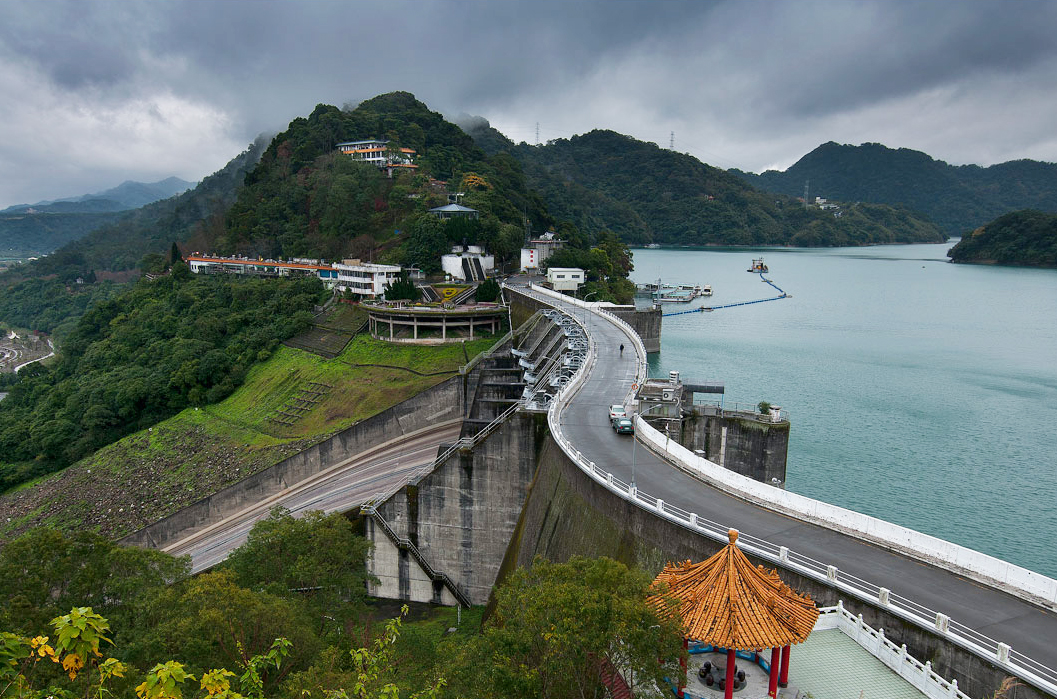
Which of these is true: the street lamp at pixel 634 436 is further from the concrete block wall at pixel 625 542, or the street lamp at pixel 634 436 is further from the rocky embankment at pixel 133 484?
the rocky embankment at pixel 133 484

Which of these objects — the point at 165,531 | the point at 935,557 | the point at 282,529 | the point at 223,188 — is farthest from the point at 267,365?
the point at 223,188

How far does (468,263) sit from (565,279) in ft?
34.0

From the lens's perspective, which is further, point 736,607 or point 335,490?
point 335,490

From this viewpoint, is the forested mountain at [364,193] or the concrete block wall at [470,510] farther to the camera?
the forested mountain at [364,193]

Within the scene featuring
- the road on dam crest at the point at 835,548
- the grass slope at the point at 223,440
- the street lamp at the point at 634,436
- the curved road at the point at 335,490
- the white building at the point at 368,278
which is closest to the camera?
the road on dam crest at the point at 835,548

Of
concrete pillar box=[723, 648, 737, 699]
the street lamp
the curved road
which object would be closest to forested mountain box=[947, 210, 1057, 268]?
the curved road

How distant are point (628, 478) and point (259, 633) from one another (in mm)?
11205

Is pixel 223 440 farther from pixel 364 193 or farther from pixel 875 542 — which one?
pixel 875 542

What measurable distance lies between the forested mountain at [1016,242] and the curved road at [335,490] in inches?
5773

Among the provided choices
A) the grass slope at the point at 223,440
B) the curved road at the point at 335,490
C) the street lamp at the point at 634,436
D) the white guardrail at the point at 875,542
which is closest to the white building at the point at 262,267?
the grass slope at the point at 223,440

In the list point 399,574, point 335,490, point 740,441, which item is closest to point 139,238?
point 335,490

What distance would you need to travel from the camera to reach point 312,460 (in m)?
42.6

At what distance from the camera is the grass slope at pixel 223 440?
4488cm

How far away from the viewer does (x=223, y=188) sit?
163 meters
